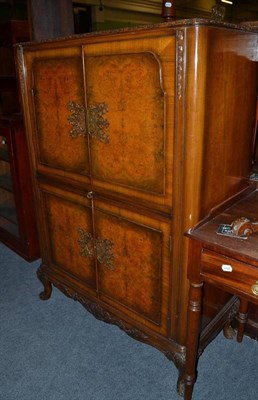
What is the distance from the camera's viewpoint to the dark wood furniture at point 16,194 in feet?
8.91

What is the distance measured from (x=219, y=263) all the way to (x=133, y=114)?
737mm

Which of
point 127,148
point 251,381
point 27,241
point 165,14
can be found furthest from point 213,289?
point 27,241

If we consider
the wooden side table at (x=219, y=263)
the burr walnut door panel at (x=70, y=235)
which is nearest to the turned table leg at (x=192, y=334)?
the wooden side table at (x=219, y=263)

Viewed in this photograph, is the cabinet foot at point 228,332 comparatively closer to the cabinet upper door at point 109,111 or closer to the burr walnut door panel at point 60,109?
the cabinet upper door at point 109,111

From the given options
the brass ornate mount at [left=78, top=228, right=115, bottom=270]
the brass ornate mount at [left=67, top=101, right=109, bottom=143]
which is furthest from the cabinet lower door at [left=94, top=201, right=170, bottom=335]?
the brass ornate mount at [left=67, top=101, right=109, bottom=143]

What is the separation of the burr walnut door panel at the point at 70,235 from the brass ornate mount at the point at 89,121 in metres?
0.40

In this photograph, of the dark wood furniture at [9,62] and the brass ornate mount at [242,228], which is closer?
the brass ornate mount at [242,228]

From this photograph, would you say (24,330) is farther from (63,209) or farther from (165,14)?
(165,14)

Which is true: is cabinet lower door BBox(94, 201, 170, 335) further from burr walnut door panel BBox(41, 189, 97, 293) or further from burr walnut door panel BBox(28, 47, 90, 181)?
burr walnut door panel BBox(28, 47, 90, 181)

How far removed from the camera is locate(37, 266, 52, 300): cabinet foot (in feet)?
8.03

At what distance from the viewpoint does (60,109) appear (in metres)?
1.81

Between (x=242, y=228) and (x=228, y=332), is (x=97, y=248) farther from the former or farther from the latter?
(x=228, y=332)

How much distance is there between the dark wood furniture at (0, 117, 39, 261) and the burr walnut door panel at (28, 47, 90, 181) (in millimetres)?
755

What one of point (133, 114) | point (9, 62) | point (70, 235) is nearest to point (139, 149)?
point (133, 114)
